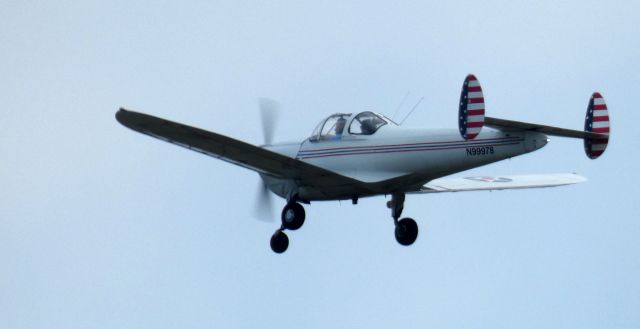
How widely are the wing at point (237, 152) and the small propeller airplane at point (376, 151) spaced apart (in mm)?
17

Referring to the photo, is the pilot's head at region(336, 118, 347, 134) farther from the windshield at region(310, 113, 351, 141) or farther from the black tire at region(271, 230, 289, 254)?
the black tire at region(271, 230, 289, 254)

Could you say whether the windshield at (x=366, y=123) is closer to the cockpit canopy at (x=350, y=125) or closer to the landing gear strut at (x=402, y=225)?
the cockpit canopy at (x=350, y=125)

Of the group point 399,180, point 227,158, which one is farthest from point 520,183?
point 227,158

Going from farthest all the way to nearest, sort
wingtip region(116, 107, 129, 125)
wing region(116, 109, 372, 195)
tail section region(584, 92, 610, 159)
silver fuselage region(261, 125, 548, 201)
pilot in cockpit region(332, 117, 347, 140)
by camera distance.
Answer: pilot in cockpit region(332, 117, 347, 140) → tail section region(584, 92, 610, 159) → silver fuselage region(261, 125, 548, 201) → wing region(116, 109, 372, 195) → wingtip region(116, 107, 129, 125)

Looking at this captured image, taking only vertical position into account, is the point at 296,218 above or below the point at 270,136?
below

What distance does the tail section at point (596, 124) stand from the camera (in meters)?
24.6

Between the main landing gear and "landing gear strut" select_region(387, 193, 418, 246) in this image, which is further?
"landing gear strut" select_region(387, 193, 418, 246)

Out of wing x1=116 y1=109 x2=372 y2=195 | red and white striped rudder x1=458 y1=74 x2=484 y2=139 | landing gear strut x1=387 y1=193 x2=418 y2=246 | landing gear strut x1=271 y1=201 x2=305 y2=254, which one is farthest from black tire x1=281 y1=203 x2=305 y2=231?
red and white striped rudder x1=458 y1=74 x2=484 y2=139

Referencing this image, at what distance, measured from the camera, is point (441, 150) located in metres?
24.9

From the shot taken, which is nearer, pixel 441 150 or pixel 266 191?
pixel 441 150

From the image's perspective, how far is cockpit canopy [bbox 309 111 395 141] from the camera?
26.2 m

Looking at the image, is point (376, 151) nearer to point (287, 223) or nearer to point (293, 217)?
point (293, 217)

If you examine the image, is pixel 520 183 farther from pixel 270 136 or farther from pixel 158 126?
pixel 158 126

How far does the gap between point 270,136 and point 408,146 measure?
4.95 m
